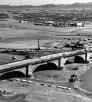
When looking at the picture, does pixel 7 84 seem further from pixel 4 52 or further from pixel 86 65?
pixel 4 52

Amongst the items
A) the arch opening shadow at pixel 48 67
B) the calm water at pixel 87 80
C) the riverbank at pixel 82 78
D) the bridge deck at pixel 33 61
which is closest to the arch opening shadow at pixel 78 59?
the bridge deck at pixel 33 61

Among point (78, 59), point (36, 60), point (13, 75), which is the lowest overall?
point (78, 59)

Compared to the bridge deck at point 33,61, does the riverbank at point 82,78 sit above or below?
below

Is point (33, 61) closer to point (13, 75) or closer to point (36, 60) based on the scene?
point (36, 60)

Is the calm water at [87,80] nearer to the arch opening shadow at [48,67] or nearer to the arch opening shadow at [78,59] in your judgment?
the arch opening shadow at [78,59]

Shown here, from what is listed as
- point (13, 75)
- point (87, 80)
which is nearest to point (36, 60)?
point (13, 75)

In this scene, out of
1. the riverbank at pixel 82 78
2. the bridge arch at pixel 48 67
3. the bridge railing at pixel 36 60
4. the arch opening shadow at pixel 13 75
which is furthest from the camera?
the bridge arch at pixel 48 67

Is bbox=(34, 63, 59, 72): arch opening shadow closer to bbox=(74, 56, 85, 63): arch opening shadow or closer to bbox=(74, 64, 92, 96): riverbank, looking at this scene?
bbox=(74, 64, 92, 96): riverbank
